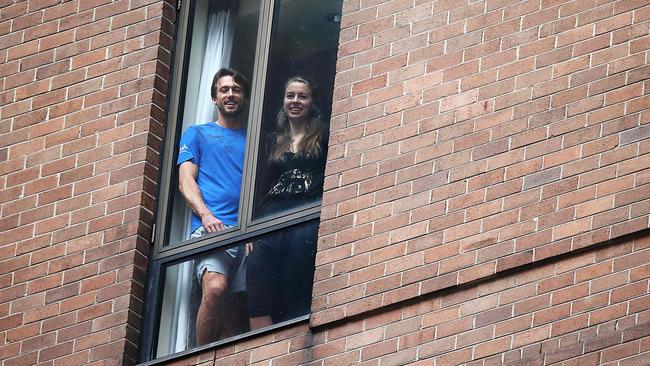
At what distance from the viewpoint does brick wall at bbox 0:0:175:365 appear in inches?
481

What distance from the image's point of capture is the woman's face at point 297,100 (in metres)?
12.4

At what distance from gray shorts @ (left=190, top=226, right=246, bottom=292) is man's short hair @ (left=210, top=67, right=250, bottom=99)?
0.94 meters

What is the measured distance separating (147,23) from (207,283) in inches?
69.8

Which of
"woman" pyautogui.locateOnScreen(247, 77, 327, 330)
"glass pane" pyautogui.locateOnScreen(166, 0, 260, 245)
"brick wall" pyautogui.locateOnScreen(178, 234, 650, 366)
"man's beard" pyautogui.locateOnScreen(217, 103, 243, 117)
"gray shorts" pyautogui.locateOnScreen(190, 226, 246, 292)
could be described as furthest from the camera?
"man's beard" pyautogui.locateOnScreen(217, 103, 243, 117)

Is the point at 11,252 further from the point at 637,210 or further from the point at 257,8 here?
the point at 637,210

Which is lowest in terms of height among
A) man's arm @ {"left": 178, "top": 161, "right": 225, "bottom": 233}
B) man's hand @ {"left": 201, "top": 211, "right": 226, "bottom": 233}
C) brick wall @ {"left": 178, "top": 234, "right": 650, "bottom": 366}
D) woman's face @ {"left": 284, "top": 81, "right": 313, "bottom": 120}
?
brick wall @ {"left": 178, "top": 234, "right": 650, "bottom": 366}

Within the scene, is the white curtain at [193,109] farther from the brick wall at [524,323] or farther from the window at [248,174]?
the brick wall at [524,323]

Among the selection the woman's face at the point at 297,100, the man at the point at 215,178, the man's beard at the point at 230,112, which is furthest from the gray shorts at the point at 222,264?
the woman's face at the point at 297,100

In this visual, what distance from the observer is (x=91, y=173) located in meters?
12.6

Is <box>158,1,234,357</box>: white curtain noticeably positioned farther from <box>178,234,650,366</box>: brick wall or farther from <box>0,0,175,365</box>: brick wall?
<box>178,234,650,366</box>: brick wall

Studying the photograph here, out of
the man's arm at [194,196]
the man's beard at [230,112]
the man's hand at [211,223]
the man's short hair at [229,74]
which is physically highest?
the man's short hair at [229,74]

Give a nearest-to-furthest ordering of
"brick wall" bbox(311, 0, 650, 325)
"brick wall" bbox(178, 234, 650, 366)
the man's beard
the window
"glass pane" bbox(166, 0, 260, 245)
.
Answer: "brick wall" bbox(178, 234, 650, 366)
"brick wall" bbox(311, 0, 650, 325)
the window
"glass pane" bbox(166, 0, 260, 245)
the man's beard

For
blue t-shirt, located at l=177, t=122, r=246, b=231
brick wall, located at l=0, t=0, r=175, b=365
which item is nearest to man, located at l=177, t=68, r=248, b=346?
blue t-shirt, located at l=177, t=122, r=246, b=231

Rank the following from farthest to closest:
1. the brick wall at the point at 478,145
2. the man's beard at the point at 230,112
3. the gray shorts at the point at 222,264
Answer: the man's beard at the point at 230,112, the gray shorts at the point at 222,264, the brick wall at the point at 478,145
